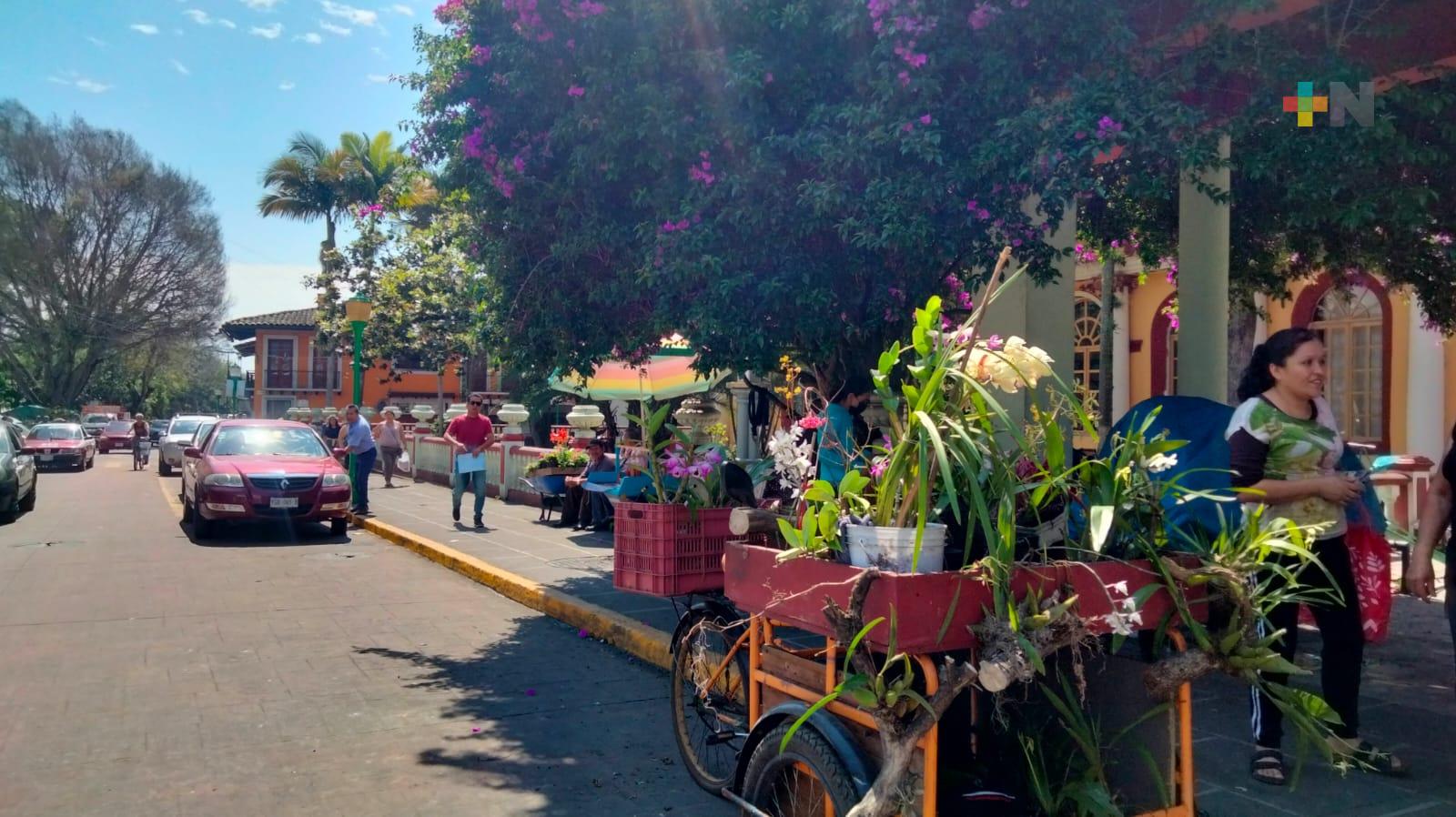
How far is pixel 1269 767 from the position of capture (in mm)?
4418

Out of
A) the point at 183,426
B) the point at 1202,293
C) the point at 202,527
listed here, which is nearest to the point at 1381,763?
the point at 1202,293

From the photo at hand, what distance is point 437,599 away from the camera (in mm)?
9312

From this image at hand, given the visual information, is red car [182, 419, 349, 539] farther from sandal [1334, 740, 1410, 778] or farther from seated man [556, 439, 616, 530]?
sandal [1334, 740, 1410, 778]

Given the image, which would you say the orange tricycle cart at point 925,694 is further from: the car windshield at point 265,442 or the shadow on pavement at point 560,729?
the car windshield at point 265,442

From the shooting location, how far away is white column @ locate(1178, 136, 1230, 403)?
7.93m

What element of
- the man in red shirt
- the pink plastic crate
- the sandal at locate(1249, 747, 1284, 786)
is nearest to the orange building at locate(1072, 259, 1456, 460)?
the man in red shirt

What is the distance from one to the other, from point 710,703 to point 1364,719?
10.9 ft

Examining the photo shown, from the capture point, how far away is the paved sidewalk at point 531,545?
842 centimetres

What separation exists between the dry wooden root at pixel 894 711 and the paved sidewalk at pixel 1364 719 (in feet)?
6.74

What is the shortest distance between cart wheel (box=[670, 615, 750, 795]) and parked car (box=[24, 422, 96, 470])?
31983mm

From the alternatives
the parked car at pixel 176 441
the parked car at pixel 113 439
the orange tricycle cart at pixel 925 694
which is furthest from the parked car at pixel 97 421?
the orange tricycle cart at pixel 925 694

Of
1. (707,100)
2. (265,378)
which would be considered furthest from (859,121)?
(265,378)

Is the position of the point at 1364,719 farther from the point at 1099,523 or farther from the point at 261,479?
the point at 261,479

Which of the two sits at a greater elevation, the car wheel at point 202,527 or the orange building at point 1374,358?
the orange building at point 1374,358
